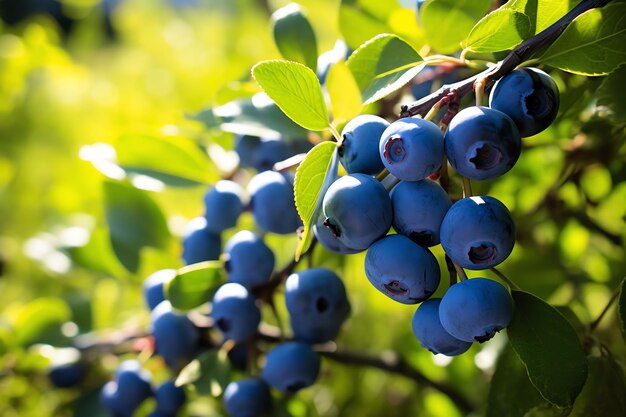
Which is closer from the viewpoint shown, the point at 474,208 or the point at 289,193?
the point at 474,208

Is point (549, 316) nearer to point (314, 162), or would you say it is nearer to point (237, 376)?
point (314, 162)

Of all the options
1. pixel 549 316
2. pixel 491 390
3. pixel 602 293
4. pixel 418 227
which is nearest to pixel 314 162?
pixel 418 227

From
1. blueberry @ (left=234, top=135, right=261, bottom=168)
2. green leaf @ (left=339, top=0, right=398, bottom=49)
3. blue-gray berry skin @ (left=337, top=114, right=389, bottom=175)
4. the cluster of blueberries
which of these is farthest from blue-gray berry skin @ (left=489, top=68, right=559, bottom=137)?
blueberry @ (left=234, top=135, right=261, bottom=168)

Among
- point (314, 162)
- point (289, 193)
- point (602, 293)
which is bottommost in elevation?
point (602, 293)

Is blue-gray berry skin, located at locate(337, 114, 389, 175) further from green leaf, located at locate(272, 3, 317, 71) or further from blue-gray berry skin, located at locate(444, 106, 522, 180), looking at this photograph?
green leaf, located at locate(272, 3, 317, 71)

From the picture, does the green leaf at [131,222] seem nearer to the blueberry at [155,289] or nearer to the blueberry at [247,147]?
the blueberry at [155,289]

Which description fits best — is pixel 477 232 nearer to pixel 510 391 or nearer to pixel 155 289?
pixel 510 391
